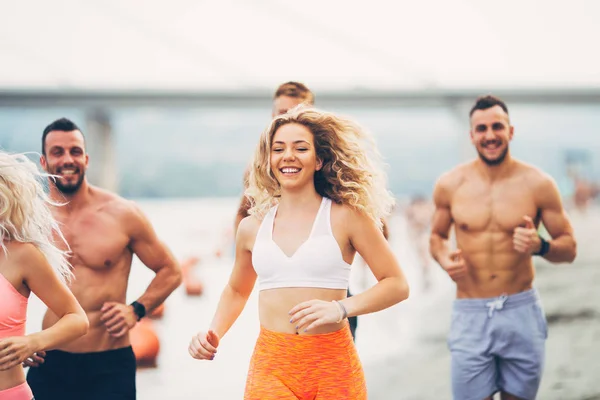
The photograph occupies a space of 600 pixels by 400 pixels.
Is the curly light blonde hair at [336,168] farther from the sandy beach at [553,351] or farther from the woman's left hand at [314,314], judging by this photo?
the sandy beach at [553,351]

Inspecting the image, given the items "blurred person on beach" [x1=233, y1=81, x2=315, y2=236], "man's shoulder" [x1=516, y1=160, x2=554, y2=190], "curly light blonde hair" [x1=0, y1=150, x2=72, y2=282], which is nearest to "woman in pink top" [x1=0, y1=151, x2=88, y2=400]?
"curly light blonde hair" [x1=0, y1=150, x2=72, y2=282]

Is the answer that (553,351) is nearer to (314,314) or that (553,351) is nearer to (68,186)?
(68,186)

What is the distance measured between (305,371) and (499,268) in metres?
1.79

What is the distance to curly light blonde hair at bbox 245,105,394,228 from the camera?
2.81 m

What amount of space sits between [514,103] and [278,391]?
36.9 ft

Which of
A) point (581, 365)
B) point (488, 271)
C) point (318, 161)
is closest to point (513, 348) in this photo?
point (488, 271)

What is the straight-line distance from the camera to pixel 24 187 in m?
2.59

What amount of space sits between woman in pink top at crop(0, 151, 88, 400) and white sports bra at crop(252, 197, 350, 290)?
2.09 feet

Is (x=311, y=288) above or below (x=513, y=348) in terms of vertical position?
above

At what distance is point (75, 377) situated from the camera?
3398mm

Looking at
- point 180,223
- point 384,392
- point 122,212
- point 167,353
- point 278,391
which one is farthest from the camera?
point 180,223

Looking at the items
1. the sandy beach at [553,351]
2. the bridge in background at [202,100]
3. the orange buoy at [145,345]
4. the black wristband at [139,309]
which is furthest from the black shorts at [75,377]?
the bridge in background at [202,100]

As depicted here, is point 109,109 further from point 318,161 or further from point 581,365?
point 318,161

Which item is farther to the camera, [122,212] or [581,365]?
[581,365]
